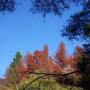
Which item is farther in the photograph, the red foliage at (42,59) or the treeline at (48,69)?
the red foliage at (42,59)

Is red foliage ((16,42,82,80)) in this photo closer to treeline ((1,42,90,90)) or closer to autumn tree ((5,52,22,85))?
treeline ((1,42,90,90))

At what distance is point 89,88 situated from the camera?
6980 millimetres

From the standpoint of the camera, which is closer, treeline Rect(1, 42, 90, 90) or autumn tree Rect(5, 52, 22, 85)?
treeline Rect(1, 42, 90, 90)

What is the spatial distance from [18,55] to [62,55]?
2039 cm

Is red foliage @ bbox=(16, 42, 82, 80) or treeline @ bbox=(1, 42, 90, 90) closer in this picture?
treeline @ bbox=(1, 42, 90, 90)

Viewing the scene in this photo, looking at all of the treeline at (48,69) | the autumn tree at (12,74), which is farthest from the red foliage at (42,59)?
the autumn tree at (12,74)

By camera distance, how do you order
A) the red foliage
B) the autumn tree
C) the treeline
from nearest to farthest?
1. the treeline
2. the red foliage
3. the autumn tree

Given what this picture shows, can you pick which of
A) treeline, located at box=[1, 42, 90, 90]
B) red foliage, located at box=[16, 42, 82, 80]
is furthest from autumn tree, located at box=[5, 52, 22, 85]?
red foliage, located at box=[16, 42, 82, 80]

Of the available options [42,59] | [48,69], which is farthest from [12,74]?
[48,69]

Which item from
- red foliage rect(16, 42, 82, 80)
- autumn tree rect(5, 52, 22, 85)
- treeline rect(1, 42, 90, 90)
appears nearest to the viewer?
treeline rect(1, 42, 90, 90)

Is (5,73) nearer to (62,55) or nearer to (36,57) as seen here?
(36,57)

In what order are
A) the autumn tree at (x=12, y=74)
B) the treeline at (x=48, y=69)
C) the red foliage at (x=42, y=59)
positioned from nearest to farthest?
the treeline at (x=48, y=69) → the red foliage at (x=42, y=59) → the autumn tree at (x=12, y=74)

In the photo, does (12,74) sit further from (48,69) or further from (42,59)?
(48,69)

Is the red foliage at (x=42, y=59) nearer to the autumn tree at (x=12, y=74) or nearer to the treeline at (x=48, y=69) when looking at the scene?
the treeline at (x=48, y=69)
